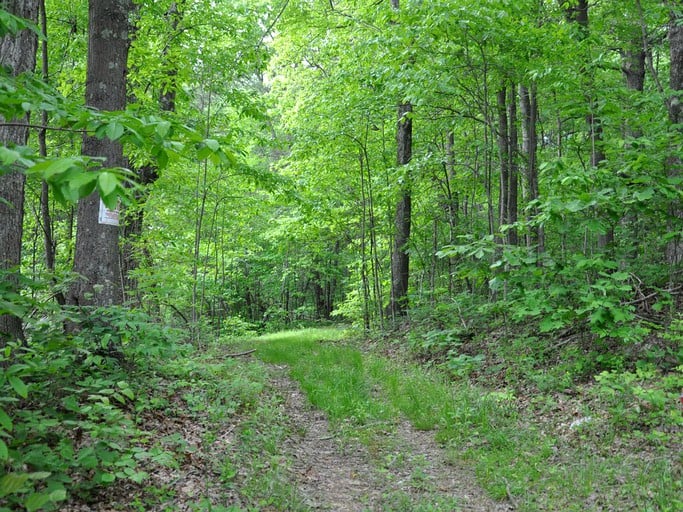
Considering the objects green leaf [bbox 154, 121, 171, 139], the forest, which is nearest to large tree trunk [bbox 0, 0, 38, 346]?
the forest

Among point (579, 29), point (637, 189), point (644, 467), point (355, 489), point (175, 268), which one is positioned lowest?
point (355, 489)

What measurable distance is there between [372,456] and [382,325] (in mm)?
7488

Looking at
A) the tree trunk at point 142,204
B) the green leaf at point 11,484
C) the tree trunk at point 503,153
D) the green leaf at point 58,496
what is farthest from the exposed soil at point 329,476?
the tree trunk at point 503,153

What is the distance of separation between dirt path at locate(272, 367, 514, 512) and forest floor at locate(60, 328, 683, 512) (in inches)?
0.6

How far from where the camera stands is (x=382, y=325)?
1228 cm

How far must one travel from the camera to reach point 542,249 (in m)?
9.53

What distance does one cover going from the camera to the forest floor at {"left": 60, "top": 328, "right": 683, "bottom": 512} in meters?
3.64

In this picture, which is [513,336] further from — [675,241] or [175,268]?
[175,268]

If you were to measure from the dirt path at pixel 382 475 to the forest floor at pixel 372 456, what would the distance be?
2 centimetres

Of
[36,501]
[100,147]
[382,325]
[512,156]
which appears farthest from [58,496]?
[382,325]

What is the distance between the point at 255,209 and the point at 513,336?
840 cm

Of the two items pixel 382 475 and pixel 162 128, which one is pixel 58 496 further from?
pixel 382 475

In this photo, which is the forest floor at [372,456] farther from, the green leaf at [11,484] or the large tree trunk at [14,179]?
the large tree trunk at [14,179]

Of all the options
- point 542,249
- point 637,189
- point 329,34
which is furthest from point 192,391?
point 329,34
